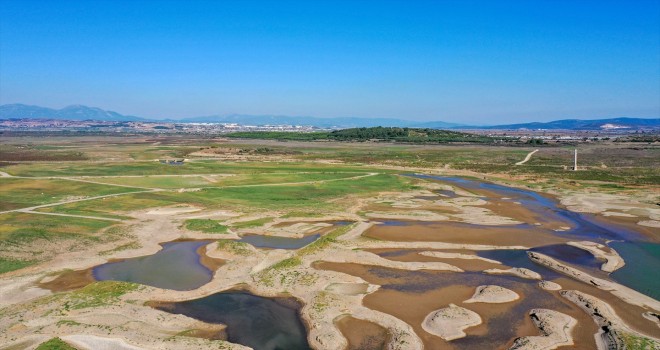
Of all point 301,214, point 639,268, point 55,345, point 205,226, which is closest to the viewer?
point 55,345

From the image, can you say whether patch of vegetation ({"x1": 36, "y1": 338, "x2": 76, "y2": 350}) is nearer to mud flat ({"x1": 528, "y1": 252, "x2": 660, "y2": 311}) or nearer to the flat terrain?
the flat terrain

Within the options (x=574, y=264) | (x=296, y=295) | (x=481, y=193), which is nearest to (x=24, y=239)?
(x=296, y=295)

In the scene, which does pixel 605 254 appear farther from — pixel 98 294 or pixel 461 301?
pixel 98 294

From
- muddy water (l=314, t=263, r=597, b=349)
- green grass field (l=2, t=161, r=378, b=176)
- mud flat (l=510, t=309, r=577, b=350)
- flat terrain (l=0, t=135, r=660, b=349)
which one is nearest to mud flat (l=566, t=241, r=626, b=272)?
flat terrain (l=0, t=135, r=660, b=349)

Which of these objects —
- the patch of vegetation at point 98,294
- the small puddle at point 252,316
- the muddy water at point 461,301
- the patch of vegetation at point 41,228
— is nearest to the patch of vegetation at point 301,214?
the muddy water at point 461,301

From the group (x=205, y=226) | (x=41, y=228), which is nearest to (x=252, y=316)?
(x=205, y=226)
